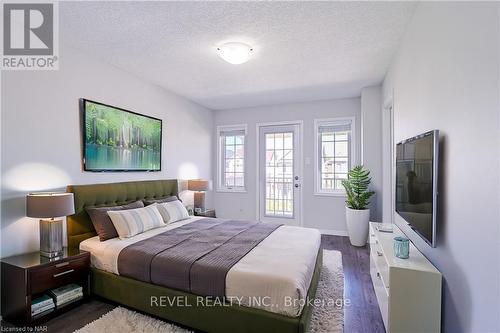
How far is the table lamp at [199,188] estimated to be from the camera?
4414 mm

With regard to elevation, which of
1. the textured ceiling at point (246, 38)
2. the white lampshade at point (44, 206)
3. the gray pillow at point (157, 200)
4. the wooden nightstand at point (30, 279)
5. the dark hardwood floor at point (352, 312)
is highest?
the textured ceiling at point (246, 38)

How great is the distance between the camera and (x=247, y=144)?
541 cm

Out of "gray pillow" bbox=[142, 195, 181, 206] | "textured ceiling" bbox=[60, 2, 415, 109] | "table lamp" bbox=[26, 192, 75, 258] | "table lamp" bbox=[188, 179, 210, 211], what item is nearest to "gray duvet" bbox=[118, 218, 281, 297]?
"table lamp" bbox=[26, 192, 75, 258]

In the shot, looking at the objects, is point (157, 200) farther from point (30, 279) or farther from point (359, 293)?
point (359, 293)

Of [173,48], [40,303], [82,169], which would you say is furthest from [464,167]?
[82,169]

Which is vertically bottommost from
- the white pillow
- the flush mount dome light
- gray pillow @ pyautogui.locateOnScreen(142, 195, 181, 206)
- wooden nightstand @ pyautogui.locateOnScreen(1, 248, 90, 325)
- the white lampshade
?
wooden nightstand @ pyautogui.locateOnScreen(1, 248, 90, 325)

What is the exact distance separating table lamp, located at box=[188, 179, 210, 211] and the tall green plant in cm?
247

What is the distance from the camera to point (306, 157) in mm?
4918

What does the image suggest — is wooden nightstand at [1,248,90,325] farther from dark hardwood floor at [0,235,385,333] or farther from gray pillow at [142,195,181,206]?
gray pillow at [142,195,181,206]

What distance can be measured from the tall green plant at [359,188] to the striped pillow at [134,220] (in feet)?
9.67

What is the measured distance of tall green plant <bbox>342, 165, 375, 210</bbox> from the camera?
12.9ft

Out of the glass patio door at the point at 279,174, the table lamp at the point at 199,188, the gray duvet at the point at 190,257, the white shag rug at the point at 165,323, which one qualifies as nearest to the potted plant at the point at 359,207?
the glass patio door at the point at 279,174

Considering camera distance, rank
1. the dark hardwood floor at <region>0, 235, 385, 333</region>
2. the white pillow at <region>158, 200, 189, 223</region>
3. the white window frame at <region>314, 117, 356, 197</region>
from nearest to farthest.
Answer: the dark hardwood floor at <region>0, 235, 385, 333</region>, the white pillow at <region>158, 200, 189, 223</region>, the white window frame at <region>314, 117, 356, 197</region>
